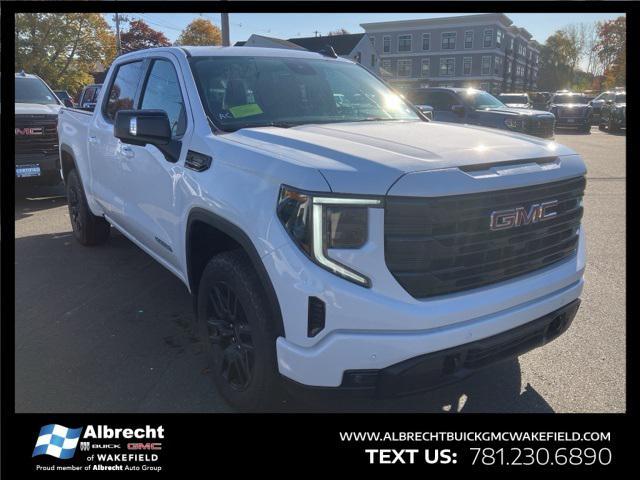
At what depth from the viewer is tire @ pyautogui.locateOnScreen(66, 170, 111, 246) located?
5.84 metres

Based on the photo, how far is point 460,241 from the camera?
2.37m

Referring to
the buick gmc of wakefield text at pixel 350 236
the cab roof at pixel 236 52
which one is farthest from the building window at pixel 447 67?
the buick gmc of wakefield text at pixel 350 236

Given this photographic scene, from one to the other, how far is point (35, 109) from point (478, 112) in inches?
373

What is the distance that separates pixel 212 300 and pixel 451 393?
153cm

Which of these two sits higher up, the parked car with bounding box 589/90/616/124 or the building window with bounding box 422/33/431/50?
the building window with bounding box 422/33/431/50

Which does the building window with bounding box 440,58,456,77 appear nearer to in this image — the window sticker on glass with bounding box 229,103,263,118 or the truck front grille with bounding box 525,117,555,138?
the truck front grille with bounding box 525,117,555,138

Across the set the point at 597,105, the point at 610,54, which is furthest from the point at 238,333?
the point at 610,54

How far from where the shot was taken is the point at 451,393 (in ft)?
10.6

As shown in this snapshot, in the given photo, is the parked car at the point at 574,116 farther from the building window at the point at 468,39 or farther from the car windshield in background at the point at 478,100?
the building window at the point at 468,39

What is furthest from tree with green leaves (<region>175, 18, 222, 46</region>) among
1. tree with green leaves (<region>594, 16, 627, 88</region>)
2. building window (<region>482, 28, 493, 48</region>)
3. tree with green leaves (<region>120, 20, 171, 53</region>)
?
tree with green leaves (<region>594, 16, 627, 88</region>)

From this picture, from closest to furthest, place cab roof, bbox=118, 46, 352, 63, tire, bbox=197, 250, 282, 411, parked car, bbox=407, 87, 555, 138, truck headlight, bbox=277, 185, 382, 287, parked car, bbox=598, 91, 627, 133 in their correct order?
truck headlight, bbox=277, 185, 382, 287
tire, bbox=197, 250, 282, 411
cab roof, bbox=118, 46, 352, 63
parked car, bbox=407, 87, 555, 138
parked car, bbox=598, 91, 627, 133

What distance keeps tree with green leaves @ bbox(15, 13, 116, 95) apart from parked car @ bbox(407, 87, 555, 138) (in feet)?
65.0
